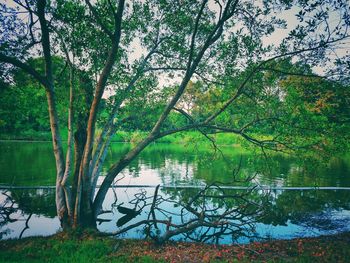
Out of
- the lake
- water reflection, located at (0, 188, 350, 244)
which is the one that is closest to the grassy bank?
water reflection, located at (0, 188, 350, 244)

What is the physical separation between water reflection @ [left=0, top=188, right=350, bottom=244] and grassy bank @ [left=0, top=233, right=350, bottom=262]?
968 millimetres

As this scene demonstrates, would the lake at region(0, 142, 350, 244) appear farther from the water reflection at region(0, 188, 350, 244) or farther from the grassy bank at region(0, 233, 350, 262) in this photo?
the grassy bank at region(0, 233, 350, 262)

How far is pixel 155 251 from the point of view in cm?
897

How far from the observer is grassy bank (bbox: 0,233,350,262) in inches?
318

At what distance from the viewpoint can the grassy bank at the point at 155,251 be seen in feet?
26.5

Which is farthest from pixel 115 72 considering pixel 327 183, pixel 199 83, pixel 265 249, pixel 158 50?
pixel 327 183

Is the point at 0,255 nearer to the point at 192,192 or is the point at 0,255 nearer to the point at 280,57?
the point at 280,57

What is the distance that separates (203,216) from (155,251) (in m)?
2.25

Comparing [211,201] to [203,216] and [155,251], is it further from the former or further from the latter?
[155,251]

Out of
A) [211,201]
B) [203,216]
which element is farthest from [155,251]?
[211,201]

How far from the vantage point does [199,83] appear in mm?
13000

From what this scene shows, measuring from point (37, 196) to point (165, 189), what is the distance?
28.3ft

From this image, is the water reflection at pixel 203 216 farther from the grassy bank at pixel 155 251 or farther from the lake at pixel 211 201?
the grassy bank at pixel 155 251

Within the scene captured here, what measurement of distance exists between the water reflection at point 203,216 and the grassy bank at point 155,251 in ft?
3.18
